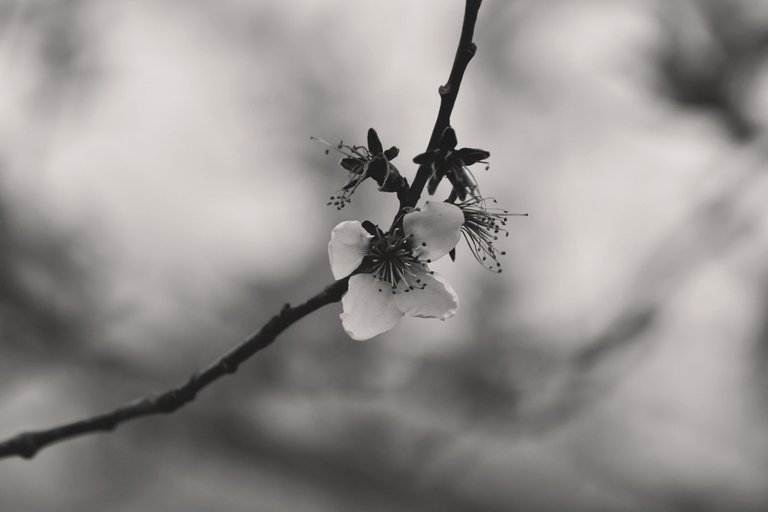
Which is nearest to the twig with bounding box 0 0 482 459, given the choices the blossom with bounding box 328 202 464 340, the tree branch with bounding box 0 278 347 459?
the tree branch with bounding box 0 278 347 459

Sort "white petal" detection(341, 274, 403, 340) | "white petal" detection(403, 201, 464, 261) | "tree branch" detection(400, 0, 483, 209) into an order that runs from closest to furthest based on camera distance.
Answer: "tree branch" detection(400, 0, 483, 209), "white petal" detection(403, 201, 464, 261), "white petal" detection(341, 274, 403, 340)

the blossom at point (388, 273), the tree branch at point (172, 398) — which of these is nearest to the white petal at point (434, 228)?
the blossom at point (388, 273)

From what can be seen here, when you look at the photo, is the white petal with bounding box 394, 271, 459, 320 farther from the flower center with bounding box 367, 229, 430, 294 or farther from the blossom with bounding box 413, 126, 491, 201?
the blossom with bounding box 413, 126, 491, 201

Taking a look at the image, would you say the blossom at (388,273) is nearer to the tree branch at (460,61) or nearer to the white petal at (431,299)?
the white petal at (431,299)

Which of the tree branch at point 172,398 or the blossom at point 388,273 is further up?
the blossom at point 388,273

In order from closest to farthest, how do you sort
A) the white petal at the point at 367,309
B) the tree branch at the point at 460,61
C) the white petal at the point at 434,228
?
1. the tree branch at the point at 460,61
2. the white petal at the point at 434,228
3. the white petal at the point at 367,309

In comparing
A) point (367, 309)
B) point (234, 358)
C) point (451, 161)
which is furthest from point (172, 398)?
point (451, 161)

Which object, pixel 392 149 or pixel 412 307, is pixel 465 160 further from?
pixel 412 307
